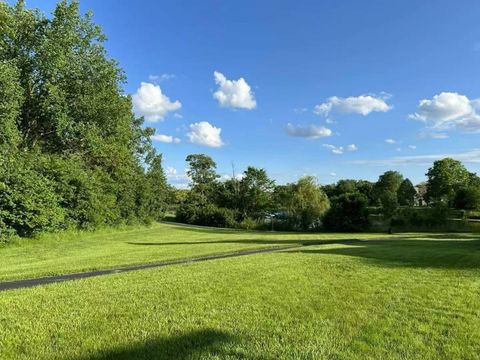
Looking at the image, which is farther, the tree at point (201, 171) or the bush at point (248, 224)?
the tree at point (201, 171)

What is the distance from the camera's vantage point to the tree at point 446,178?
6888 cm

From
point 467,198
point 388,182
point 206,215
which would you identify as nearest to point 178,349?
point 206,215

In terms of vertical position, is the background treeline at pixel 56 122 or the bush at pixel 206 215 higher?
the background treeline at pixel 56 122

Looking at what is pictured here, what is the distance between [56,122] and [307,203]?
30.2 meters

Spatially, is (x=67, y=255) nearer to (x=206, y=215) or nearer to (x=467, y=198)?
(x=206, y=215)

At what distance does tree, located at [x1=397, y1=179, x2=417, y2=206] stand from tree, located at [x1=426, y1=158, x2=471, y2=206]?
13.1 m

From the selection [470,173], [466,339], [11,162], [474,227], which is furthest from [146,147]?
[470,173]

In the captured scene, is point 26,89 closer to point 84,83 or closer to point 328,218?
point 84,83

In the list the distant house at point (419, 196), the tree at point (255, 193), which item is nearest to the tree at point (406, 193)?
the distant house at point (419, 196)

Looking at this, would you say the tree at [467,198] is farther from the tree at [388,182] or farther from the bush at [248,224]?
the bush at [248,224]

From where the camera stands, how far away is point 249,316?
540cm

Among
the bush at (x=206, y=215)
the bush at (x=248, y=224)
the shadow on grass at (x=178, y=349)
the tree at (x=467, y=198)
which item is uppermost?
the tree at (x=467, y=198)

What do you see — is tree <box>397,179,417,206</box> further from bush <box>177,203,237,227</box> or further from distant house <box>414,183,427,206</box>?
bush <box>177,203,237,227</box>

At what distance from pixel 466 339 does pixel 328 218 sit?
39364mm
